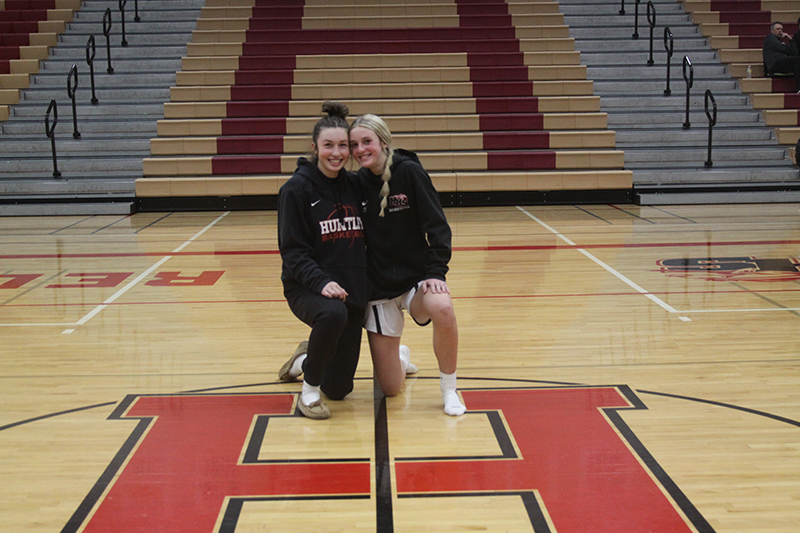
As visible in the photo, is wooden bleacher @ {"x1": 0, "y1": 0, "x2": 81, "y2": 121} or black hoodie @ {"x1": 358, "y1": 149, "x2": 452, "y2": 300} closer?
black hoodie @ {"x1": 358, "y1": 149, "x2": 452, "y2": 300}

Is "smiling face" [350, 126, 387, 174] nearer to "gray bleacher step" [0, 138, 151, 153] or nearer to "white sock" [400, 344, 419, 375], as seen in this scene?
"white sock" [400, 344, 419, 375]

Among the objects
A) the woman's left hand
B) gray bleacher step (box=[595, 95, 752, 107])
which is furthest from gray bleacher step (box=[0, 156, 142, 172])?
the woman's left hand

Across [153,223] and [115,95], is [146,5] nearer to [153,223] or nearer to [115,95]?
[115,95]

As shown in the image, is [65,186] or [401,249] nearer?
[401,249]

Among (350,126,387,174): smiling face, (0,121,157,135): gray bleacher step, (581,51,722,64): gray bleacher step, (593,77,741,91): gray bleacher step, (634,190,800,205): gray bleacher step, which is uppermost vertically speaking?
(581,51,722,64): gray bleacher step

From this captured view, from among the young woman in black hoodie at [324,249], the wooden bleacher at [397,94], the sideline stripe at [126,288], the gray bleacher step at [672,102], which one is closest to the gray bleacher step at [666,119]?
the gray bleacher step at [672,102]

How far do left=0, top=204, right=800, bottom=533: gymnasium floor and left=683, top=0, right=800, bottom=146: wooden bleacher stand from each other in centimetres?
472

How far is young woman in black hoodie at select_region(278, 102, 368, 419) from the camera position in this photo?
2549 mm

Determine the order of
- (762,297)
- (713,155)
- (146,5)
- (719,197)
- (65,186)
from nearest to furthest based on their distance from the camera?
1. (762,297)
2. (719,197)
3. (65,186)
4. (713,155)
5. (146,5)

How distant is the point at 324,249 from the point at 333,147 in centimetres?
34

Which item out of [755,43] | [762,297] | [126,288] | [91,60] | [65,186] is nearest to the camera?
[762,297]

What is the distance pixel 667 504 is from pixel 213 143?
7.59 metres

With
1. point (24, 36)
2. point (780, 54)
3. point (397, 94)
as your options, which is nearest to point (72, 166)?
point (24, 36)

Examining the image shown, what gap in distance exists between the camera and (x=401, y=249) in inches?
105
